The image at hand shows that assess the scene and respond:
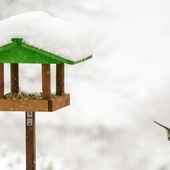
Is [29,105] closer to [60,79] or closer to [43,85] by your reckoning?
[43,85]

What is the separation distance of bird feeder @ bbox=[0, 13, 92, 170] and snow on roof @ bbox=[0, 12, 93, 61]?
0.12 ft

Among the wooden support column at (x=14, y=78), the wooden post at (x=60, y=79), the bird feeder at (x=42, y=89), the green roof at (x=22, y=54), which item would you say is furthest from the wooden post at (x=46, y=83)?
the wooden support column at (x=14, y=78)

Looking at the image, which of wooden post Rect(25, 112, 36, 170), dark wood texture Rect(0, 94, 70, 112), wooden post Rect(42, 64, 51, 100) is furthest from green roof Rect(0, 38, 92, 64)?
wooden post Rect(25, 112, 36, 170)

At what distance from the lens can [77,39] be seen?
572 centimetres

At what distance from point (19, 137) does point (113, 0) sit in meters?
2.63

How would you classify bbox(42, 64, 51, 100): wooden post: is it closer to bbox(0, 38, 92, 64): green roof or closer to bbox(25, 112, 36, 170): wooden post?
bbox(0, 38, 92, 64): green roof

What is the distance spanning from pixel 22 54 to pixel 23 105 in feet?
1.62

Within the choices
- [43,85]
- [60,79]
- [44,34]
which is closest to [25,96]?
[43,85]

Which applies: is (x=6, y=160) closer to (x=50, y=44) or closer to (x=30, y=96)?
(x=30, y=96)

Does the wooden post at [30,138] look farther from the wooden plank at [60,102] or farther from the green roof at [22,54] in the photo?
the green roof at [22,54]

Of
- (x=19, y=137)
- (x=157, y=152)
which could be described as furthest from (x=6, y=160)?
(x=157, y=152)

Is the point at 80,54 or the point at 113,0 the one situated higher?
the point at 113,0

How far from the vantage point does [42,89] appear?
5.81 meters

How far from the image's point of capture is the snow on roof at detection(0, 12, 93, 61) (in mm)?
5547
